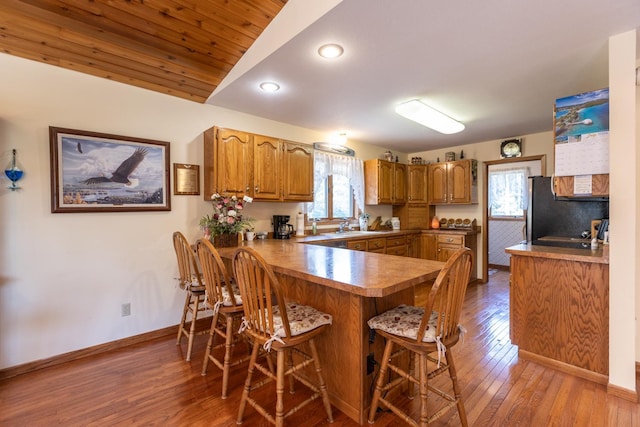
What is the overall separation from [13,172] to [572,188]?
4079mm

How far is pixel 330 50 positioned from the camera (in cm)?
206

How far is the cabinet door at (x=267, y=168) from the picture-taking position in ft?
10.6

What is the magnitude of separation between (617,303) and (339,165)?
334 cm

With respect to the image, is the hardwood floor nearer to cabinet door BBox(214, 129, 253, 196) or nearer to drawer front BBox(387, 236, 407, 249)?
cabinet door BBox(214, 129, 253, 196)

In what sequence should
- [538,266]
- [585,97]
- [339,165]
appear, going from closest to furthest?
[585,97] < [538,266] < [339,165]

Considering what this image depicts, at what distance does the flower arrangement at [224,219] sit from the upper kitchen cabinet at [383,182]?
2.33m

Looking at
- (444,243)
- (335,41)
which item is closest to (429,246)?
(444,243)

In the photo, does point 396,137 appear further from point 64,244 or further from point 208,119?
point 64,244

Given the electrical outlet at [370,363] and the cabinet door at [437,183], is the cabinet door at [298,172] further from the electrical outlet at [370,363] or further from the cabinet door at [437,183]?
the cabinet door at [437,183]

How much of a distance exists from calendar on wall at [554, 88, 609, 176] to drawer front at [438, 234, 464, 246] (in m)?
2.55

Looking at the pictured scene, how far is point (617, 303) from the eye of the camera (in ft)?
6.34

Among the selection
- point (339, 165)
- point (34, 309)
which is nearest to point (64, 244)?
point (34, 309)

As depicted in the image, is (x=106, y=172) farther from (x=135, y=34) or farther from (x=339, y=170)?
(x=339, y=170)

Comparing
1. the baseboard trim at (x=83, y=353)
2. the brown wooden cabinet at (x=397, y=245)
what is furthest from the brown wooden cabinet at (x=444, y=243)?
the baseboard trim at (x=83, y=353)
